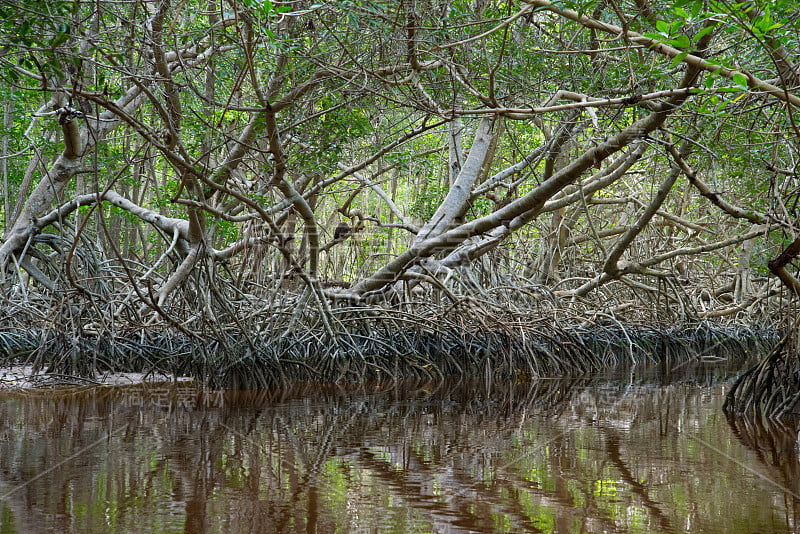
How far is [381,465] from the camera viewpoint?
3.22m

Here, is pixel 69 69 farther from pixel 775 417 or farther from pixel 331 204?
pixel 331 204

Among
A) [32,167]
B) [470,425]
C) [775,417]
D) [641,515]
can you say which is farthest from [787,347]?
[32,167]

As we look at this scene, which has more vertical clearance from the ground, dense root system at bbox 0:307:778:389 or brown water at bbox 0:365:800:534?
dense root system at bbox 0:307:778:389

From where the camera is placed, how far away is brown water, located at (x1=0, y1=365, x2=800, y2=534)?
2.42 meters

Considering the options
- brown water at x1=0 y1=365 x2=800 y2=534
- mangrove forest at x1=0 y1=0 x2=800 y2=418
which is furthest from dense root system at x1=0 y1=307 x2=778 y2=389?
brown water at x1=0 y1=365 x2=800 y2=534

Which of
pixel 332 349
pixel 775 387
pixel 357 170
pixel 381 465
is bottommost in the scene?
pixel 381 465

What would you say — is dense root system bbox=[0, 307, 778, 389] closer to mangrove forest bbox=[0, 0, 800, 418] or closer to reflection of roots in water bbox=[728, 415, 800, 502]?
mangrove forest bbox=[0, 0, 800, 418]

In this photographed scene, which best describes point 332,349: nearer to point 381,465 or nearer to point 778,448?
point 381,465

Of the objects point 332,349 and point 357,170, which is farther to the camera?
point 357,170

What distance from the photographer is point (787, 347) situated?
13.6 ft

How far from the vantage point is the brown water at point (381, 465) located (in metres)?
2.42

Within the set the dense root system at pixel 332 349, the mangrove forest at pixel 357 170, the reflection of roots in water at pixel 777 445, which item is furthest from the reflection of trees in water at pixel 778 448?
the dense root system at pixel 332 349

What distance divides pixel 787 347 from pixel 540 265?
527 cm

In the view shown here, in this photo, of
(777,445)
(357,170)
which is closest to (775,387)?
(777,445)
